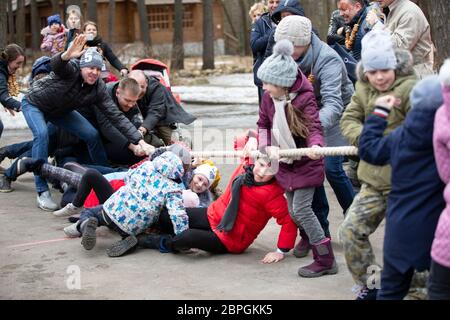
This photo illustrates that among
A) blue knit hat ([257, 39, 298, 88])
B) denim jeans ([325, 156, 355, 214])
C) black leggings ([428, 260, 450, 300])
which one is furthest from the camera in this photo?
denim jeans ([325, 156, 355, 214])

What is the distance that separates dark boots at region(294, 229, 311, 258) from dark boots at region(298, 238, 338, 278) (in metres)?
0.45

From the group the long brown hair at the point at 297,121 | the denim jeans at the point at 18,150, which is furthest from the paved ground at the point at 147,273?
the denim jeans at the point at 18,150

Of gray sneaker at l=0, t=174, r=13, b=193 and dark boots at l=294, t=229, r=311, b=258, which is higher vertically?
dark boots at l=294, t=229, r=311, b=258

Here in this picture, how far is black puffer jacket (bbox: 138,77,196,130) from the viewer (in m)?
8.58

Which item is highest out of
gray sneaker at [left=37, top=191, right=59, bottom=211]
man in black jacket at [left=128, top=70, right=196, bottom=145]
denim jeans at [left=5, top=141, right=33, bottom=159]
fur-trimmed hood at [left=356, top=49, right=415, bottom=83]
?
fur-trimmed hood at [left=356, top=49, right=415, bottom=83]

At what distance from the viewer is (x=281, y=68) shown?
5430 millimetres

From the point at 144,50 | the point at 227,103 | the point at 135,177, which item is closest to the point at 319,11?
the point at 227,103

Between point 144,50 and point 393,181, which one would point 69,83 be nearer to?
point 393,181

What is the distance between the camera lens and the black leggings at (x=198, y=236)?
593 centimetres

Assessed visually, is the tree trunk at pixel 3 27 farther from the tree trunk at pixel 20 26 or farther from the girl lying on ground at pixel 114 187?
the tree trunk at pixel 20 26

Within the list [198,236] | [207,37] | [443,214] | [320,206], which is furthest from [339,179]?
[207,37]

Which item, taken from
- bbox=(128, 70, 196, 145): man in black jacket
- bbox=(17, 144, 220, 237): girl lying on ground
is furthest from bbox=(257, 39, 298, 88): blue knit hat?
bbox=(128, 70, 196, 145): man in black jacket

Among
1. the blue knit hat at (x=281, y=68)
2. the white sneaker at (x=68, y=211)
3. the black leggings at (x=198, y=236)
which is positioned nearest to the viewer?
the blue knit hat at (x=281, y=68)

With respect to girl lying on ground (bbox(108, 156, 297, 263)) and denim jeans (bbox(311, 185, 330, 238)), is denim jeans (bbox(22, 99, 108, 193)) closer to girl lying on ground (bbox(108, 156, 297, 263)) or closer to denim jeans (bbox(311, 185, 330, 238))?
girl lying on ground (bbox(108, 156, 297, 263))
